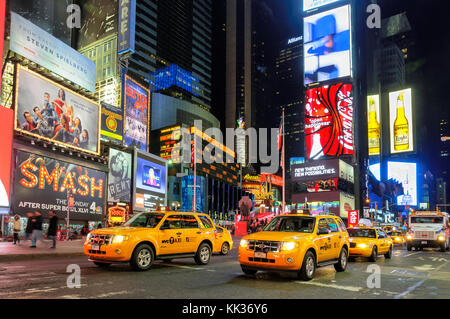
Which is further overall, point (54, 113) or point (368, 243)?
point (54, 113)

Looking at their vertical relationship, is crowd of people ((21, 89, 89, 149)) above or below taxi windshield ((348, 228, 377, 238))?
above

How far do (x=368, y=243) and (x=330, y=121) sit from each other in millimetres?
72974

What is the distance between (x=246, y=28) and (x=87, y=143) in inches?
6453

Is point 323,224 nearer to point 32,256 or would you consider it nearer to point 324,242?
point 324,242

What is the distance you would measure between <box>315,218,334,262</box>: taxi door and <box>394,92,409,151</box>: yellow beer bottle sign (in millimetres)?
108812

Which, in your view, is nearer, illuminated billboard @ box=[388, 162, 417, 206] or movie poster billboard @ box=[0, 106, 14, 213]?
movie poster billboard @ box=[0, 106, 14, 213]

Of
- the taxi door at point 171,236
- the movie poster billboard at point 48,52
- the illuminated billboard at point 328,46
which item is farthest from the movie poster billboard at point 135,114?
the taxi door at point 171,236

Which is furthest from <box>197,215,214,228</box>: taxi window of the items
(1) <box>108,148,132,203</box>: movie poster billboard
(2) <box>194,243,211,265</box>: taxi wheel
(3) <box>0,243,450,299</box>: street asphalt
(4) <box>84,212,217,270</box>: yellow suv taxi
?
(1) <box>108,148,132,203</box>: movie poster billboard

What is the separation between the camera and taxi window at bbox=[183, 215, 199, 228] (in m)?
13.0

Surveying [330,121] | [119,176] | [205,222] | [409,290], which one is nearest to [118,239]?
[205,222]

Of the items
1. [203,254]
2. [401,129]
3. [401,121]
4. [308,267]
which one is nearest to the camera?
[308,267]

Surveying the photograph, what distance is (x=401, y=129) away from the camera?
111375 mm

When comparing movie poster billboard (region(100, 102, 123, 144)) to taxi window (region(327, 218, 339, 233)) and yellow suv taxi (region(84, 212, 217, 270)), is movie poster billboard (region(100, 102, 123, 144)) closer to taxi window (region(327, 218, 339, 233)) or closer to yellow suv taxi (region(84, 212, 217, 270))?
yellow suv taxi (region(84, 212, 217, 270))

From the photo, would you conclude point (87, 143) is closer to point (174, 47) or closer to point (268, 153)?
point (174, 47)
